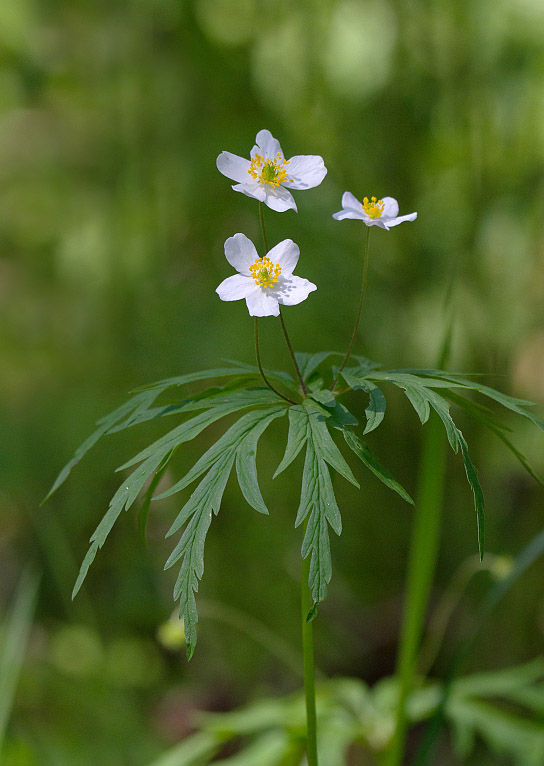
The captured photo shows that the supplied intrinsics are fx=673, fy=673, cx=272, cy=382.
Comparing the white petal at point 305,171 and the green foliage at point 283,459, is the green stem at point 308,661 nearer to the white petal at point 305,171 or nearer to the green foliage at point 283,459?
the green foliage at point 283,459

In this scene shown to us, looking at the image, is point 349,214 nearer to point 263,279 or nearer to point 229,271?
point 263,279

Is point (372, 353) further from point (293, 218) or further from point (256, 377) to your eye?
point (256, 377)

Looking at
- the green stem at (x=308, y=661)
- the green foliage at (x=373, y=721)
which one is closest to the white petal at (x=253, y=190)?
the green stem at (x=308, y=661)

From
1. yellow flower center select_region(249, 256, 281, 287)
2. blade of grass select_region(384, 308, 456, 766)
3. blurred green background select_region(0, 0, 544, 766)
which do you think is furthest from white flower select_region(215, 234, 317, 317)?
blurred green background select_region(0, 0, 544, 766)

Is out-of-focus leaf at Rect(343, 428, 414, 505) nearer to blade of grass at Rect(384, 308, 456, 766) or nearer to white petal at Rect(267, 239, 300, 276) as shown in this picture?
white petal at Rect(267, 239, 300, 276)

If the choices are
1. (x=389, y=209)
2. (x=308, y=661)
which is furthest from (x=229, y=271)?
(x=308, y=661)

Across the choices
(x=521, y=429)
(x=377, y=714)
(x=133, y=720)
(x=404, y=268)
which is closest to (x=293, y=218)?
(x=404, y=268)
